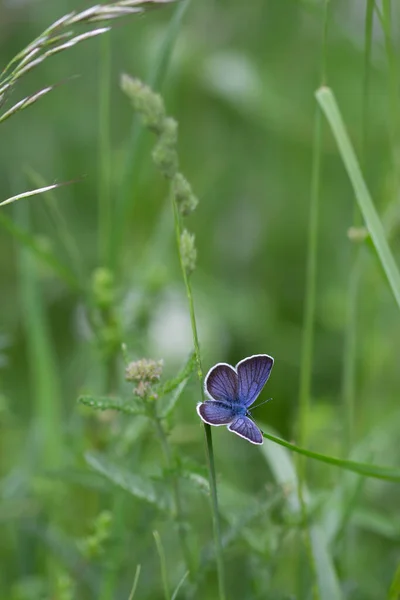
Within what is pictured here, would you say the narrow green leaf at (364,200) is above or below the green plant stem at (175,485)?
above

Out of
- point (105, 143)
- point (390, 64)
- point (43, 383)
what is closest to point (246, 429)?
point (390, 64)

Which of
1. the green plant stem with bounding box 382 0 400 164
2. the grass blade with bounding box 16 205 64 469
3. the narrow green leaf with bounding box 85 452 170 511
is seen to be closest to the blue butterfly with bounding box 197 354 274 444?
the narrow green leaf with bounding box 85 452 170 511

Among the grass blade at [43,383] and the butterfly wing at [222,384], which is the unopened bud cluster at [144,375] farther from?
the grass blade at [43,383]

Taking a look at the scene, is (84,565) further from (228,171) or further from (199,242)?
(228,171)

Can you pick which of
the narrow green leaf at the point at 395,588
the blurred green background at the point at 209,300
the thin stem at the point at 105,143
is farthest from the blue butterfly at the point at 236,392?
the thin stem at the point at 105,143

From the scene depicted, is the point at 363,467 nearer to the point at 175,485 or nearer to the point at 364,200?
the point at 175,485

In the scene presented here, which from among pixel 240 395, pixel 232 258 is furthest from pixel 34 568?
pixel 232 258
